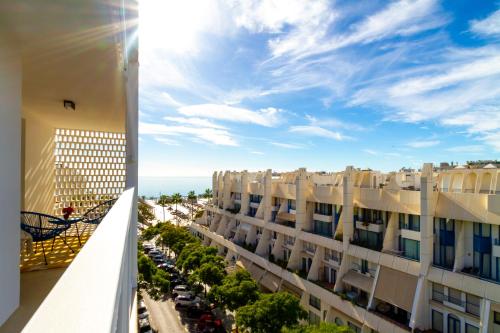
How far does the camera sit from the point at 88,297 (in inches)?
29.9

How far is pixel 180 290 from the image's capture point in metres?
22.5

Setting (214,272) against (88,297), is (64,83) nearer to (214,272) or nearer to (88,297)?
(88,297)

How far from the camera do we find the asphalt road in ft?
57.5

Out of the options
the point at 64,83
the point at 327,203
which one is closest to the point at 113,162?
the point at 64,83

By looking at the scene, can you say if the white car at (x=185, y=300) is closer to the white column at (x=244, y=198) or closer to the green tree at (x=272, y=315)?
the green tree at (x=272, y=315)

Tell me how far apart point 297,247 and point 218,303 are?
6336 millimetres

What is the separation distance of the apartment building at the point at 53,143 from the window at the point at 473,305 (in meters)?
12.9

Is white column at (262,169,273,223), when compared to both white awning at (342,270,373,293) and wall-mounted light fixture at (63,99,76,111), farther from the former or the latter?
wall-mounted light fixture at (63,99,76,111)

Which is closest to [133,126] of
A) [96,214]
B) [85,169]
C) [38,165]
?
[96,214]

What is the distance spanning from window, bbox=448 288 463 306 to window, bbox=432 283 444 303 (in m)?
0.31

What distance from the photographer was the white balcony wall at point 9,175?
2.98 m

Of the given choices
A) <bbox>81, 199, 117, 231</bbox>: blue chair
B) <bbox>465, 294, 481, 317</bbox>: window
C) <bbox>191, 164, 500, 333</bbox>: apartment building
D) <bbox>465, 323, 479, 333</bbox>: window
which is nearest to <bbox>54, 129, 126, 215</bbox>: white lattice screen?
<bbox>81, 199, 117, 231</bbox>: blue chair

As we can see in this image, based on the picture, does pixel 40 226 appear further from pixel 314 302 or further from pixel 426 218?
pixel 314 302

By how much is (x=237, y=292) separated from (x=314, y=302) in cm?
536
